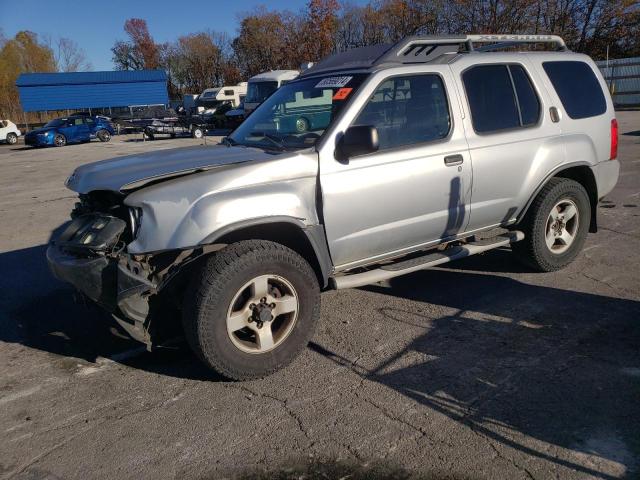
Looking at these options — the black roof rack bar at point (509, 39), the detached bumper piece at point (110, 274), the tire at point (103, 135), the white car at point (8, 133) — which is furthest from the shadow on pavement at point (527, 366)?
the white car at point (8, 133)

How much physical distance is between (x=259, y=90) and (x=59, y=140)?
11.0 meters

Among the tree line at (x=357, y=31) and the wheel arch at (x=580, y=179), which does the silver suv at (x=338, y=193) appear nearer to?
the wheel arch at (x=580, y=179)

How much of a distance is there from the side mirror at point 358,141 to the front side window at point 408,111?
283mm

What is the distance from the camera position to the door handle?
4125mm

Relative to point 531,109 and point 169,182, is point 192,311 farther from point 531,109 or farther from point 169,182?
point 531,109

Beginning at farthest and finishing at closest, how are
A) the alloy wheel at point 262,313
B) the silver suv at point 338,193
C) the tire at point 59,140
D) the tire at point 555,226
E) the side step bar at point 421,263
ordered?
the tire at point 59,140 < the tire at point 555,226 < the side step bar at point 421,263 < the alloy wheel at point 262,313 < the silver suv at point 338,193

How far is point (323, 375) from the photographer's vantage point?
11.5 feet

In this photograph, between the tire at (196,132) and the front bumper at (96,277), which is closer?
the front bumper at (96,277)

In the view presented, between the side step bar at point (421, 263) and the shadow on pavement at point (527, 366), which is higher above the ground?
the side step bar at point (421, 263)

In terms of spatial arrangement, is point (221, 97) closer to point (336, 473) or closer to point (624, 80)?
point (624, 80)

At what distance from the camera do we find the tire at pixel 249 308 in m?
3.19

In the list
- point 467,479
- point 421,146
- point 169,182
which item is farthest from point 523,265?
point 169,182

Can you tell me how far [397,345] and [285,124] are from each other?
1965 mm

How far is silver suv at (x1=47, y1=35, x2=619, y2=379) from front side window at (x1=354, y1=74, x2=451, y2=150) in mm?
12
